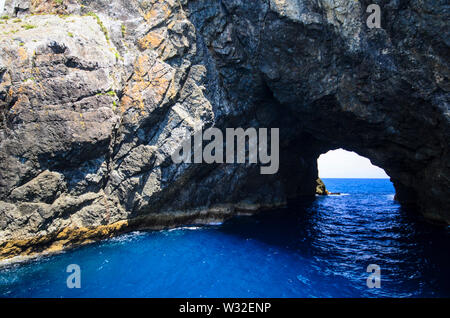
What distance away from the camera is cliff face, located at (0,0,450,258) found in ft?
47.0

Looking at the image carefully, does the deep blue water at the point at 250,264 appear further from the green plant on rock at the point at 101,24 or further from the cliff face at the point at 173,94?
the green plant on rock at the point at 101,24

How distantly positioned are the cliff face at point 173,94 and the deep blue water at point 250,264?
307 centimetres

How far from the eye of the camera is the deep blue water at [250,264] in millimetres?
10539

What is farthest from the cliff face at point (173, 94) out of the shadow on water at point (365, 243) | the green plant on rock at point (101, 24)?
the shadow on water at point (365, 243)

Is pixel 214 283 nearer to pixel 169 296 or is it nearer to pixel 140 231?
pixel 169 296

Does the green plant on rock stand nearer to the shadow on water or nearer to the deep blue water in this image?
the deep blue water

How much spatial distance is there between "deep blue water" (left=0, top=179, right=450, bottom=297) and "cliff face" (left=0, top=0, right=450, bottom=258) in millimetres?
3072

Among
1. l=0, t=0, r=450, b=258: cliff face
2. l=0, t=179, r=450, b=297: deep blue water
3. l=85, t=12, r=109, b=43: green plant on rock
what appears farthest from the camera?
l=85, t=12, r=109, b=43: green plant on rock

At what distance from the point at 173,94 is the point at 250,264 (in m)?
13.6

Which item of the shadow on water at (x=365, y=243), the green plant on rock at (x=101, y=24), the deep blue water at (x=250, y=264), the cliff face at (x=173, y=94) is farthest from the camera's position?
the green plant on rock at (x=101, y=24)

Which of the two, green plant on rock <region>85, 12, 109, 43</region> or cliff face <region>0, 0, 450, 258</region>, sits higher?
green plant on rock <region>85, 12, 109, 43</region>

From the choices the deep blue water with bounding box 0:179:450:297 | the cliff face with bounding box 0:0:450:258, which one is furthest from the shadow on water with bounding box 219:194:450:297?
the cliff face with bounding box 0:0:450:258

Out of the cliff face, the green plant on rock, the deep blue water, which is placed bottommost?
the deep blue water
